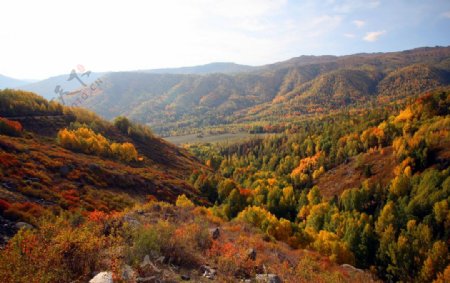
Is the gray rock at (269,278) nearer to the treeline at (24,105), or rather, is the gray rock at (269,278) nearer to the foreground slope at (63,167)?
the foreground slope at (63,167)

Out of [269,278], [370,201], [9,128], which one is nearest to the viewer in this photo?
[269,278]

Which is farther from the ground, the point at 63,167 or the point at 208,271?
the point at 208,271

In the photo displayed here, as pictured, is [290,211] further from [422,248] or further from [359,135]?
[359,135]

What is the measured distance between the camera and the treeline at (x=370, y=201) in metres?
61.0

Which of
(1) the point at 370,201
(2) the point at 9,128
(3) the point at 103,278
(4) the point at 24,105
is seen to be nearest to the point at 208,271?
(3) the point at 103,278

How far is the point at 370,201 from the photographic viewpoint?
10381 cm

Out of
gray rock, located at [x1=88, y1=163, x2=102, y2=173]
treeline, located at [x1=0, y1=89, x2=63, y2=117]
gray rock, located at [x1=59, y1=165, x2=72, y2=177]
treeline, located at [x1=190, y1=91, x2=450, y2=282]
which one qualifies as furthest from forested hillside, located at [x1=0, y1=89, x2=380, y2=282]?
treeline, located at [x1=190, y1=91, x2=450, y2=282]

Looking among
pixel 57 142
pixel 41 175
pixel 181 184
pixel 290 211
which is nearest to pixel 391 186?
pixel 290 211

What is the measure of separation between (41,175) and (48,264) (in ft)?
154

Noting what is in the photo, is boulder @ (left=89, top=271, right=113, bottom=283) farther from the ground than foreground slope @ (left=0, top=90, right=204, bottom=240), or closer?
farther from the ground

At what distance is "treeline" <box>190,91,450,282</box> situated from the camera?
6103 centimetres

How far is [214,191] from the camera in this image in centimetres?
9781

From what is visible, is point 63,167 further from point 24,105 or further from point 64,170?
point 24,105

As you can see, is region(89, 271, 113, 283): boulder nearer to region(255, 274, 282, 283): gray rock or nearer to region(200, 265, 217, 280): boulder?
region(200, 265, 217, 280): boulder
